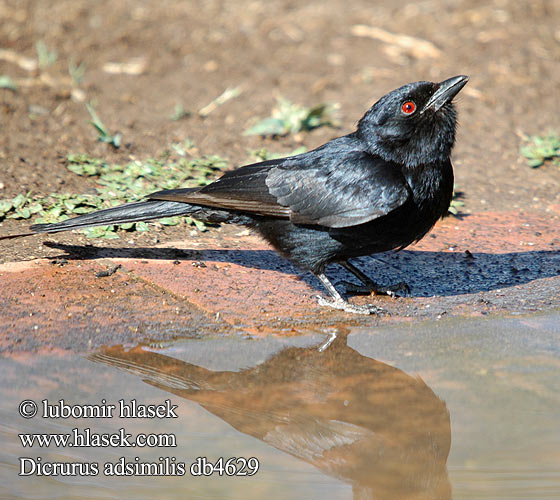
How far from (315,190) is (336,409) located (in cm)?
173

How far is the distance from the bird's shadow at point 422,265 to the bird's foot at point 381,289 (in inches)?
2.3

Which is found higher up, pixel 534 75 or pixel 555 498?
pixel 534 75

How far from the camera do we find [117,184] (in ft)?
18.6

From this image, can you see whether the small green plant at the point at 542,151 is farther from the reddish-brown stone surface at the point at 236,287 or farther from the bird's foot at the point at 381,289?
the bird's foot at the point at 381,289

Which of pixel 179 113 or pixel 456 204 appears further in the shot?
pixel 179 113

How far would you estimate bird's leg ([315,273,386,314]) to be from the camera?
4254 mm

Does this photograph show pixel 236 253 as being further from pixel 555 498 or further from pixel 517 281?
pixel 555 498

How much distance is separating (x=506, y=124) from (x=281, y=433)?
5.36 metres

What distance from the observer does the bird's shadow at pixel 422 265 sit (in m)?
4.63

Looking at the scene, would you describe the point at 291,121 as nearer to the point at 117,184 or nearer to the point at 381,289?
the point at 117,184

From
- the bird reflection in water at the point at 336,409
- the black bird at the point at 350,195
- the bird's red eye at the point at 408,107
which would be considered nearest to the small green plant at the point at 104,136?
the black bird at the point at 350,195

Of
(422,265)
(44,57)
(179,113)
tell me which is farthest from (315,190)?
(44,57)

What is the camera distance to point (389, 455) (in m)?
2.83

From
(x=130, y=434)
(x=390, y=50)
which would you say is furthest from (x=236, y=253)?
(x=390, y=50)
